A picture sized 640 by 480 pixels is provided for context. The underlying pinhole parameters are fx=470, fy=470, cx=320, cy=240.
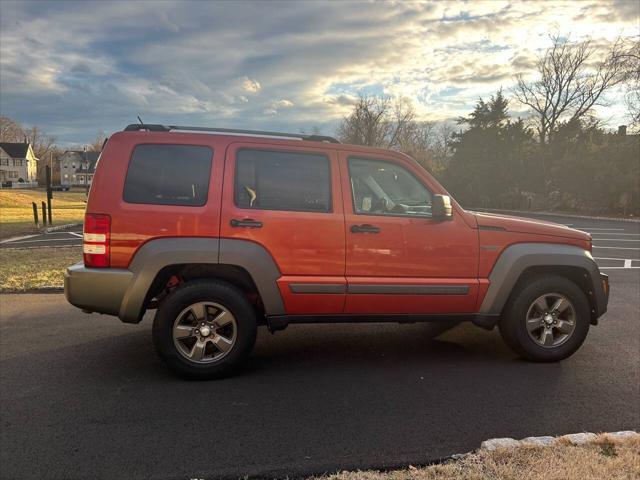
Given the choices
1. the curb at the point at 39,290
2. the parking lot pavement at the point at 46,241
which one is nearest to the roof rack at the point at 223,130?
the curb at the point at 39,290

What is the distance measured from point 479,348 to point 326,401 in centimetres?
210

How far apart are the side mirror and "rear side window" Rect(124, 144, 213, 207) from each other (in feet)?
6.50

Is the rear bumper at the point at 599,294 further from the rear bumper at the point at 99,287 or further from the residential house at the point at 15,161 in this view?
the residential house at the point at 15,161

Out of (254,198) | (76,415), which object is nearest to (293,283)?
(254,198)

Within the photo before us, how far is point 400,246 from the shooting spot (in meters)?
4.20

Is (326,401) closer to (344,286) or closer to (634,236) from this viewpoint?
(344,286)

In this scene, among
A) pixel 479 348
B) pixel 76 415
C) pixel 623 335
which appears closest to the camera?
pixel 76 415

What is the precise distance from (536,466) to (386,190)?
98.3 inches

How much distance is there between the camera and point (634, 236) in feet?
58.5

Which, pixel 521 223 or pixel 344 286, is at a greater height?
pixel 521 223

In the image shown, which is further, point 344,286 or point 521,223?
point 521,223

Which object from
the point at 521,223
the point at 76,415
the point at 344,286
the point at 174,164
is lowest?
the point at 76,415

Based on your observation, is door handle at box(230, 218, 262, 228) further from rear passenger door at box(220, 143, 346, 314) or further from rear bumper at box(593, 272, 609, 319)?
rear bumper at box(593, 272, 609, 319)

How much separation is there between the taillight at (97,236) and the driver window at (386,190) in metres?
2.10
